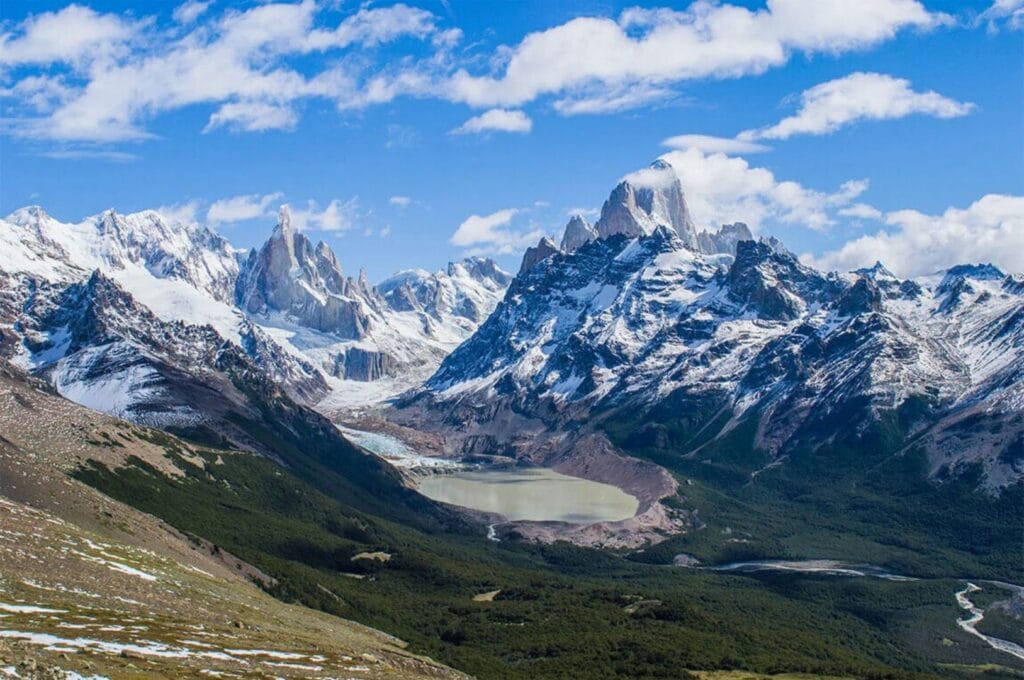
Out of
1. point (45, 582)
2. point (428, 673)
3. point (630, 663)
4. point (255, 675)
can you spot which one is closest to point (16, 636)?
point (255, 675)

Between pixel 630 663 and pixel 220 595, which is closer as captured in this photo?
pixel 220 595

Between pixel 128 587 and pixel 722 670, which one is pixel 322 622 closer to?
pixel 128 587

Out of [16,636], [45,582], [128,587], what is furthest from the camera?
[128,587]

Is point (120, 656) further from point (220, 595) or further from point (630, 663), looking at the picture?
point (630, 663)

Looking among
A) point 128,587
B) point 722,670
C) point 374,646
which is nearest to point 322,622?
point 374,646

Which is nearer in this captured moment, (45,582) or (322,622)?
(45,582)

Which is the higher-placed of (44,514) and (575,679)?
(44,514)

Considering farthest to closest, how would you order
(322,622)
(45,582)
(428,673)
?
(322,622)
(428,673)
(45,582)

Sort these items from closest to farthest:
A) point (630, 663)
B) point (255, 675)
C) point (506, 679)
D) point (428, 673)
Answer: point (255, 675)
point (428, 673)
point (506, 679)
point (630, 663)

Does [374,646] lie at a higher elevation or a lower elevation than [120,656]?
lower
